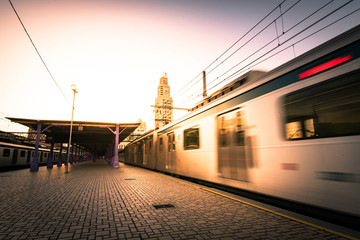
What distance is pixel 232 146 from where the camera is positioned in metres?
6.02

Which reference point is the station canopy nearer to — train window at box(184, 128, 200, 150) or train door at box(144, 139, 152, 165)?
train door at box(144, 139, 152, 165)

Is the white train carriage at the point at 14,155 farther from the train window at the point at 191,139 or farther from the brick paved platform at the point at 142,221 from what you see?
the train window at the point at 191,139

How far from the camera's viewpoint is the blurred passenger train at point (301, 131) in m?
3.27

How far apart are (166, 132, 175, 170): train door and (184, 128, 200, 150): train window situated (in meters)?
1.61

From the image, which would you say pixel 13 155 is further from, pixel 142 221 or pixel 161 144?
pixel 142 221

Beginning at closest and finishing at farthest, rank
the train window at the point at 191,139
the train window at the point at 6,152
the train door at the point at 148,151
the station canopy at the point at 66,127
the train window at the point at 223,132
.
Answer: the train window at the point at 223,132, the train window at the point at 191,139, the train door at the point at 148,151, the train window at the point at 6,152, the station canopy at the point at 66,127

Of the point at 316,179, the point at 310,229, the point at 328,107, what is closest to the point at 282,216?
the point at 310,229

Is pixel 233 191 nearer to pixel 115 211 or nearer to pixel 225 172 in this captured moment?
pixel 225 172

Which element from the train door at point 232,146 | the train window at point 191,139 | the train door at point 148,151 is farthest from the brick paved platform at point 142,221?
the train door at point 148,151

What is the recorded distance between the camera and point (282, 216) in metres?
3.94

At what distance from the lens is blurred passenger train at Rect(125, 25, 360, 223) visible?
3266 millimetres

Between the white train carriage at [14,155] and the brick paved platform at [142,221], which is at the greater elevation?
the white train carriage at [14,155]

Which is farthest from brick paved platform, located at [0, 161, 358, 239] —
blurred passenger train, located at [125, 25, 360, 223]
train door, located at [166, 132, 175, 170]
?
train door, located at [166, 132, 175, 170]

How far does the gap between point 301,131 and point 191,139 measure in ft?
16.5
